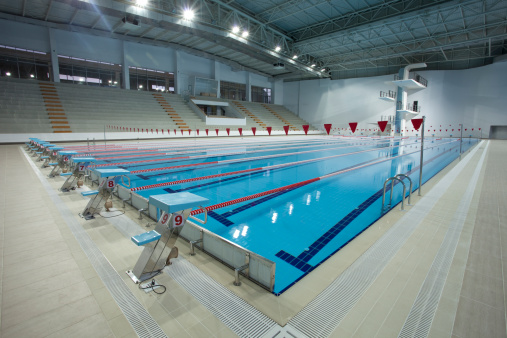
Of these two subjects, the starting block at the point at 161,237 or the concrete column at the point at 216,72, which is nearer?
the starting block at the point at 161,237

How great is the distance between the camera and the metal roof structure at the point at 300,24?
11.8m

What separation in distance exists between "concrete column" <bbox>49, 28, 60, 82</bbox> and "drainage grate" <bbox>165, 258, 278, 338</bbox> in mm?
19442

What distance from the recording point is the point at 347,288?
1.71 m

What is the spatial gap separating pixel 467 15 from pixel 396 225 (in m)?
16.0

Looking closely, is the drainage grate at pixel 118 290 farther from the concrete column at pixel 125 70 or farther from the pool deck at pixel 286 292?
the concrete column at pixel 125 70

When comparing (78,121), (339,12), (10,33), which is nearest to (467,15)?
(339,12)

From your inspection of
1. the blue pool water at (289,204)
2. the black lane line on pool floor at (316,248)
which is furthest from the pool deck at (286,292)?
the blue pool water at (289,204)

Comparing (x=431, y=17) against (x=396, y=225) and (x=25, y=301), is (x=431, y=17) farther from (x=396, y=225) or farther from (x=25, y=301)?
(x=25, y=301)

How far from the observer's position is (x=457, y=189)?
4.43m

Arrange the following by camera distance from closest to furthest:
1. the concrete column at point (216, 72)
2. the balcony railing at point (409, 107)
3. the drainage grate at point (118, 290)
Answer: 1. the drainage grate at point (118, 290)
2. the balcony railing at point (409, 107)
3. the concrete column at point (216, 72)

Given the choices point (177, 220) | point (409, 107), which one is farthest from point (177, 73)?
point (177, 220)

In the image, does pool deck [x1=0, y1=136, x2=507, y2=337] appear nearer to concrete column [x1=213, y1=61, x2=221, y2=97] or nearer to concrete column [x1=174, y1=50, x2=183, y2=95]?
concrete column [x1=174, y1=50, x2=183, y2=95]

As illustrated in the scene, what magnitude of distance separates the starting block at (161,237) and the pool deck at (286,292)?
10 centimetres

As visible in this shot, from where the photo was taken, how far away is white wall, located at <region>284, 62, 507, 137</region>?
732 inches
